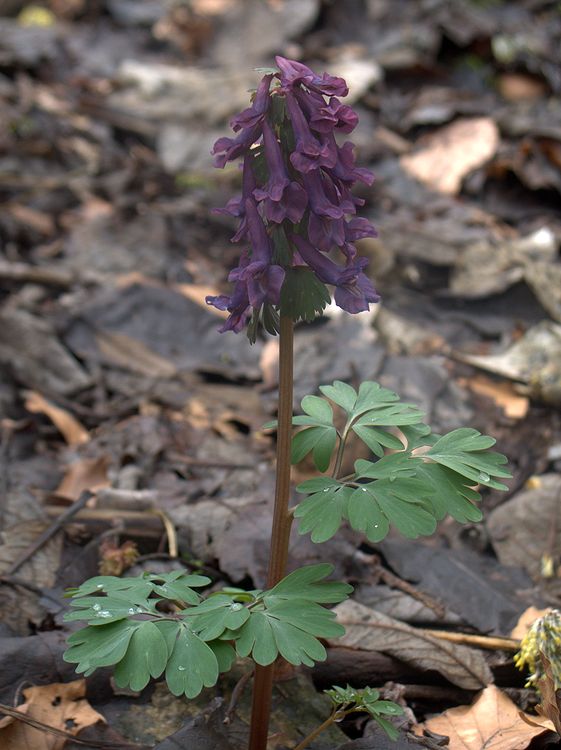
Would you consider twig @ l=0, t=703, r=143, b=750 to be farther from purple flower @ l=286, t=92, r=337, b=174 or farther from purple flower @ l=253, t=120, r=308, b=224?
purple flower @ l=286, t=92, r=337, b=174

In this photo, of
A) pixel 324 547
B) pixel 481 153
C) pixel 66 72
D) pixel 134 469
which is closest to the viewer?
pixel 324 547

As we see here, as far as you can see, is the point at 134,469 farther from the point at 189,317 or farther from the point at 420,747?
the point at 420,747

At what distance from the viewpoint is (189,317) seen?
16.5 feet

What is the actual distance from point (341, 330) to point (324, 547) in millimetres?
1819

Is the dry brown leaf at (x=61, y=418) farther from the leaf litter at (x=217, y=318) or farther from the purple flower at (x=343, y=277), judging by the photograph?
the purple flower at (x=343, y=277)

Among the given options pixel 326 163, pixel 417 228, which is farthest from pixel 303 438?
pixel 417 228

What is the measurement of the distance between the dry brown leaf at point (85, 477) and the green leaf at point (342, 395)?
1574 mm

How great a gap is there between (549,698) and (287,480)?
95cm

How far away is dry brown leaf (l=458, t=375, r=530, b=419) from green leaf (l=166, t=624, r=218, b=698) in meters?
2.73

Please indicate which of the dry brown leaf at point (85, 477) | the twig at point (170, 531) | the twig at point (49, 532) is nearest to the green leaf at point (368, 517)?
the twig at point (170, 531)

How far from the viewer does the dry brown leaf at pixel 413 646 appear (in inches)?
102

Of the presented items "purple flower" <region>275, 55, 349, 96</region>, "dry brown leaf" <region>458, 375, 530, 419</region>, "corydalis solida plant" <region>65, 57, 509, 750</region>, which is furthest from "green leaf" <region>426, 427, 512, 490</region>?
"dry brown leaf" <region>458, 375, 530, 419</region>

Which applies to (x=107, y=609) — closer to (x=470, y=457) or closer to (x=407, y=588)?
(x=470, y=457)

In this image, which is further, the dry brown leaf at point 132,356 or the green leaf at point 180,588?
the dry brown leaf at point 132,356
